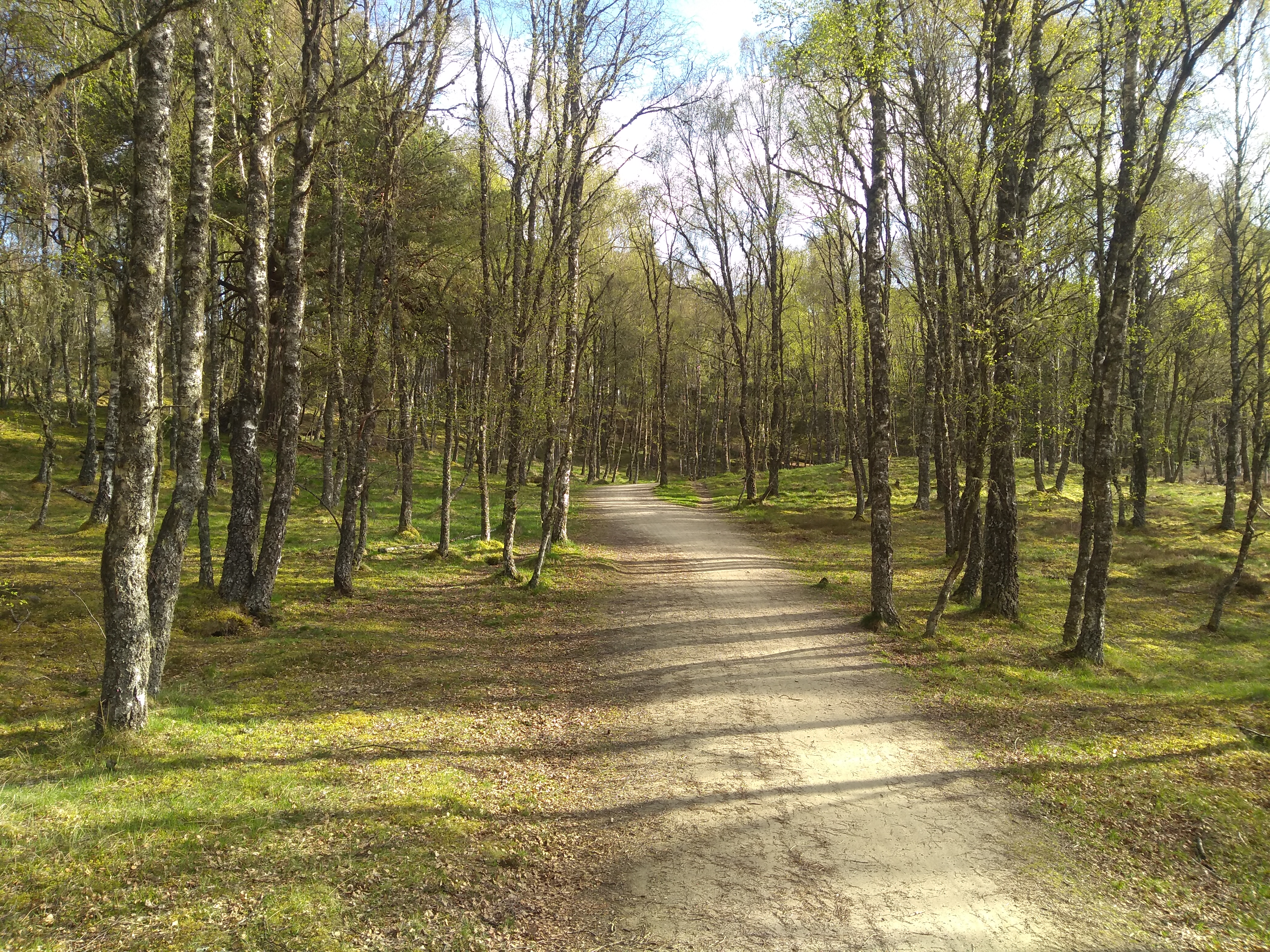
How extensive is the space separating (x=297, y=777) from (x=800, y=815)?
431 centimetres

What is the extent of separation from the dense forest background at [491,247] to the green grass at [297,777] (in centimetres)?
87

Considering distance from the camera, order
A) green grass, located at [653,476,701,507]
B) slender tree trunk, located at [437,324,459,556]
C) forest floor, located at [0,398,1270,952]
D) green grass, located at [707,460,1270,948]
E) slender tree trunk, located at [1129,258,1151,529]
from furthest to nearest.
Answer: green grass, located at [653,476,701,507]
slender tree trunk, located at [1129,258,1151,529]
slender tree trunk, located at [437,324,459,556]
green grass, located at [707,460,1270,948]
forest floor, located at [0,398,1270,952]

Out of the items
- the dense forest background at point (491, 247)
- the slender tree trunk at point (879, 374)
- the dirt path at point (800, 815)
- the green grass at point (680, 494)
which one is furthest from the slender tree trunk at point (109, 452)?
the green grass at point (680, 494)

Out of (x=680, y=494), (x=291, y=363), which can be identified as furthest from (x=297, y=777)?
(x=680, y=494)

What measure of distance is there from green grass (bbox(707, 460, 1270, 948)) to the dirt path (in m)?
0.68

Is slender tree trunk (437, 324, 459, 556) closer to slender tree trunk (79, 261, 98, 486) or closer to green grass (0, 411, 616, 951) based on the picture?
green grass (0, 411, 616, 951)

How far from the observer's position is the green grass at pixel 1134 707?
16.9 feet

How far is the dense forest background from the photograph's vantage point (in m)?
7.03

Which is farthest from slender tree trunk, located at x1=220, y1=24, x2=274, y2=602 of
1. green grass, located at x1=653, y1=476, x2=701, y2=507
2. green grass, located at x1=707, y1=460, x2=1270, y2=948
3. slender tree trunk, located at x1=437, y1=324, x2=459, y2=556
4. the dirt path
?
green grass, located at x1=653, y1=476, x2=701, y2=507

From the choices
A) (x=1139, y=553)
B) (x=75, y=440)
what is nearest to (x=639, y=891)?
(x=1139, y=553)

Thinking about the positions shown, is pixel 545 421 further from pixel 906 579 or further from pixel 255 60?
pixel 906 579

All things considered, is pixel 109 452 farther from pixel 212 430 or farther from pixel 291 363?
pixel 291 363

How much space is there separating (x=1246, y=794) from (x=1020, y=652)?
13.1ft

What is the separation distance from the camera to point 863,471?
2395 centimetres
